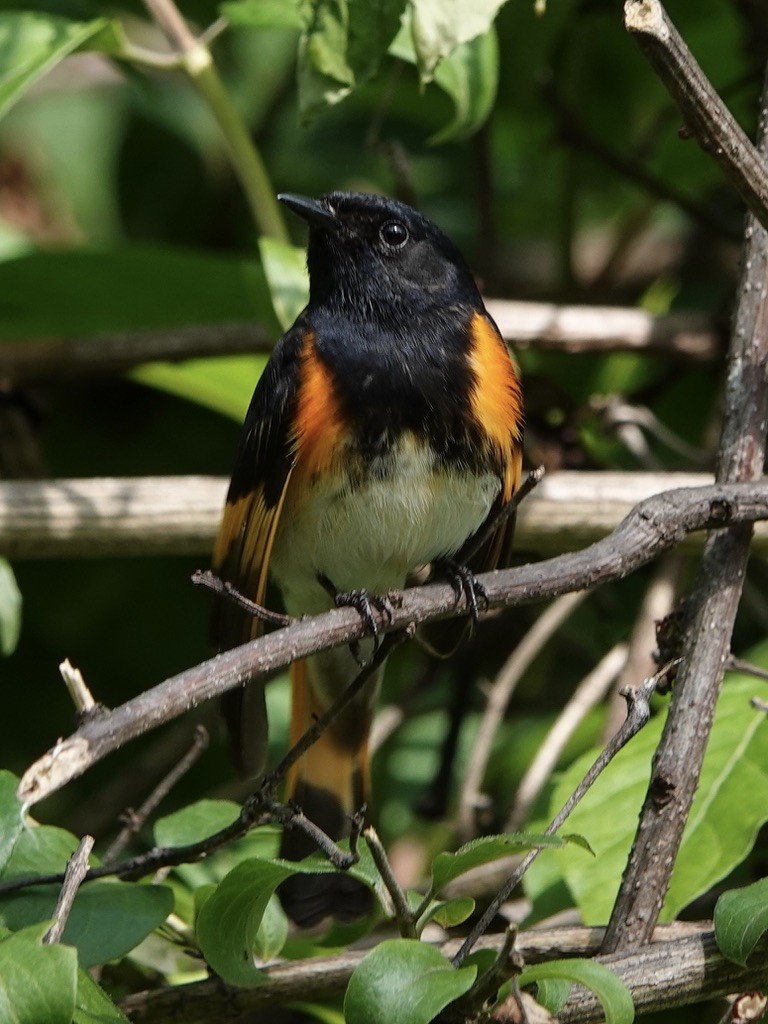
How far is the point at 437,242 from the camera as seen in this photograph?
331 cm

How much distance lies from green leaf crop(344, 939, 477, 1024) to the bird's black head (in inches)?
68.7

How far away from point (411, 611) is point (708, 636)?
0.53 m

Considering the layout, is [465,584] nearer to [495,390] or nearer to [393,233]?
[495,390]

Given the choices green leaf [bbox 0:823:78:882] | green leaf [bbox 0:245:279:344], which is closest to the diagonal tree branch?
green leaf [bbox 0:823:78:882]

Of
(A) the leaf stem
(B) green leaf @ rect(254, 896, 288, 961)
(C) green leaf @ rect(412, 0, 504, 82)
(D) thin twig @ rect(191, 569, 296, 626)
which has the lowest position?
(B) green leaf @ rect(254, 896, 288, 961)

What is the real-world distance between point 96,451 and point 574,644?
164cm

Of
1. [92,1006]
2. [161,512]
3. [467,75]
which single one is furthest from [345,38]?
[92,1006]

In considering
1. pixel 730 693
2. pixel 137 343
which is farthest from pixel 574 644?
pixel 137 343

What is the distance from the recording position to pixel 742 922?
192 cm

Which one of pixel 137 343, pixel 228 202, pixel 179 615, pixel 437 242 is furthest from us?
pixel 228 202

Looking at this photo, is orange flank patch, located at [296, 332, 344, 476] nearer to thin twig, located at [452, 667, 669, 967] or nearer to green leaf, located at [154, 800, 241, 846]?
green leaf, located at [154, 800, 241, 846]

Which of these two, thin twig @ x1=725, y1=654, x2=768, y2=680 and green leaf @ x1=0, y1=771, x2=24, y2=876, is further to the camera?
thin twig @ x1=725, y1=654, x2=768, y2=680

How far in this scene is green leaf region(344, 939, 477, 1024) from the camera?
1.71 m

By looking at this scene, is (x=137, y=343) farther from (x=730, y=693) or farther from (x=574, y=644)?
(x=730, y=693)
